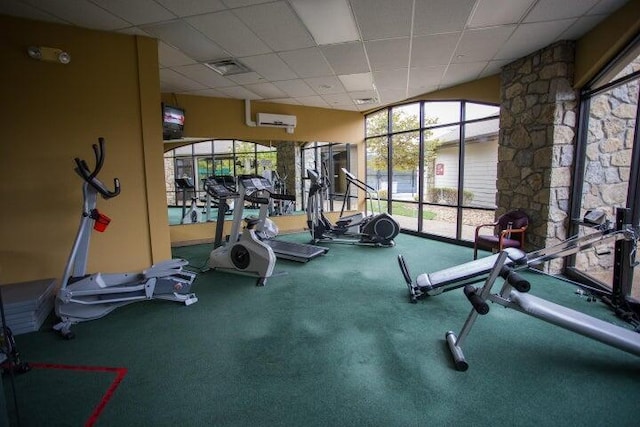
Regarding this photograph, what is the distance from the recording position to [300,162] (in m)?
6.99

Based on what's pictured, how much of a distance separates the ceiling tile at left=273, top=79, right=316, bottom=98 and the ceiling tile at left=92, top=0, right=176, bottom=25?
7.52 ft

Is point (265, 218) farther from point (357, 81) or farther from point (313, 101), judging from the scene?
point (313, 101)

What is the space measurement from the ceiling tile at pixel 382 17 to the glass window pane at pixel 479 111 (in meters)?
2.38

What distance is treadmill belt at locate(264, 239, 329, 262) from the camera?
464cm

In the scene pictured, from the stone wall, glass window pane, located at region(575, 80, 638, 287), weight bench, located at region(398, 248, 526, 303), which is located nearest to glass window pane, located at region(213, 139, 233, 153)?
weight bench, located at region(398, 248, 526, 303)

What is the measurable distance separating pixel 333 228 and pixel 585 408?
4.38 metres

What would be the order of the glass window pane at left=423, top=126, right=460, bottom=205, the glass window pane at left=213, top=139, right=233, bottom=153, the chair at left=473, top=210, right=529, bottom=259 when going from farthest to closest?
the glass window pane at left=423, top=126, right=460, bottom=205, the glass window pane at left=213, top=139, right=233, bottom=153, the chair at left=473, top=210, right=529, bottom=259

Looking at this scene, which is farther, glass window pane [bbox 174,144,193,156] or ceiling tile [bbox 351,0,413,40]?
glass window pane [bbox 174,144,193,156]

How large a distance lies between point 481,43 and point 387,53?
3.68 ft

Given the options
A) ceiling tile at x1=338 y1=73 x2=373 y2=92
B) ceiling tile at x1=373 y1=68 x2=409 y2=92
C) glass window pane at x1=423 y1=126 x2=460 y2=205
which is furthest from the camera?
glass window pane at x1=423 y1=126 x2=460 y2=205

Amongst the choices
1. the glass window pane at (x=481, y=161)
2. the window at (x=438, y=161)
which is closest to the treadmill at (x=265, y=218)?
the window at (x=438, y=161)

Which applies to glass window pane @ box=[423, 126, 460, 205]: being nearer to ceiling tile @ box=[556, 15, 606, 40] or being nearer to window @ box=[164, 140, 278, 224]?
ceiling tile @ box=[556, 15, 606, 40]

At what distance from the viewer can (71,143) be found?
3312 mm

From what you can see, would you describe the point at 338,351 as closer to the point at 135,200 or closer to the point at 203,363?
the point at 203,363
